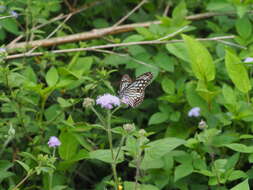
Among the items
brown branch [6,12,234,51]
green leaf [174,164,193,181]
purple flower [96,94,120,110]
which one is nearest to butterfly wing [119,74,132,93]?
purple flower [96,94,120,110]

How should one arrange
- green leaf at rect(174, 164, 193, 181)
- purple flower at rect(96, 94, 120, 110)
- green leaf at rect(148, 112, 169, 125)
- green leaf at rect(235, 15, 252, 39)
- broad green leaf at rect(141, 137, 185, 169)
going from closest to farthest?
1. purple flower at rect(96, 94, 120, 110)
2. broad green leaf at rect(141, 137, 185, 169)
3. green leaf at rect(174, 164, 193, 181)
4. green leaf at rect(148, 112, 169, 125)
5. green leaf at rect(235, 15, 252, 39)

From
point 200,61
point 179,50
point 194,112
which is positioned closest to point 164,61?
point 179,50

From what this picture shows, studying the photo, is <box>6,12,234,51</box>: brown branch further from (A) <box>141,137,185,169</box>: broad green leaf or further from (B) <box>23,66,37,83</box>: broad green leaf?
(A) <box>141,137,185,169</box>: broad green leaf

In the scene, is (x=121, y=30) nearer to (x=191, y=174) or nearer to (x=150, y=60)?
(x=150, y=60)

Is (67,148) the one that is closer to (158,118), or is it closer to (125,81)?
(125,81)

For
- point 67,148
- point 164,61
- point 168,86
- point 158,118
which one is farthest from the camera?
point 164,61

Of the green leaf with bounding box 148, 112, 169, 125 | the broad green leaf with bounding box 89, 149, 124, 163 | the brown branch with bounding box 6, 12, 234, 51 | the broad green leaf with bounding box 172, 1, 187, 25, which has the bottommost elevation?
the green leaf with bounding box 148, 112, 169, 125
